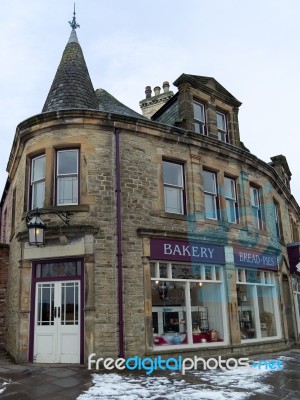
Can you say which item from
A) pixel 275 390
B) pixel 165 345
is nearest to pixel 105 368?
pixel 165 345

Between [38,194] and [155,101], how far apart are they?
1144 cm

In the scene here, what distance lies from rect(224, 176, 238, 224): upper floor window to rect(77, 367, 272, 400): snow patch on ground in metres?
5.96

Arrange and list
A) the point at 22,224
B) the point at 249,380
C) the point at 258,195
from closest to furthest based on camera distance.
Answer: the point at 249,380, the point at 22,224, the point at 258,195

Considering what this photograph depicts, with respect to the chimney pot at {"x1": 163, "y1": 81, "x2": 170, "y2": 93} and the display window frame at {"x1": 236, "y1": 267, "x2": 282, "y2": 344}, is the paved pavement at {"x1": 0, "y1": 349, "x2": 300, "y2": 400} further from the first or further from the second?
the chimney pot at {"x1": 163, "y1": 81, "x2": 170, "y2": 93}

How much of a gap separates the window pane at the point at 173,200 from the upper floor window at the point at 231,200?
2277 mm

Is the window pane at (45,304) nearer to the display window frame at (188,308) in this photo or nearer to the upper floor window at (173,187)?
the display window frame at (188,308)

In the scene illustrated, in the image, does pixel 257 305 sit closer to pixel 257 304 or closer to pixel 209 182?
pixel 257 304

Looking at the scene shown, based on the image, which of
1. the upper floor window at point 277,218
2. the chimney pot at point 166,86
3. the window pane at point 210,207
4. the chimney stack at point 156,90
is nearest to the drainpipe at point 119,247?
the window pane at point 210,207

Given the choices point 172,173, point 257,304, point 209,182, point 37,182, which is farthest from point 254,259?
point 37,182

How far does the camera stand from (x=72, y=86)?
1294 centimetres

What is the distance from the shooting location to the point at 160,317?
1125 cm

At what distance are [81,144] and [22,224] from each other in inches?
124

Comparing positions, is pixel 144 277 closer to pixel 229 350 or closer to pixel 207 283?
pixel 207 283

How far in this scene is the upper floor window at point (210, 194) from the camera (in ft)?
44.2
